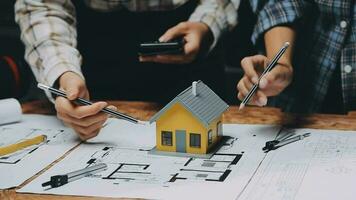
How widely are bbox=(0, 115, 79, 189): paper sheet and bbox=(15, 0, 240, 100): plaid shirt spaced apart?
0.09 metres

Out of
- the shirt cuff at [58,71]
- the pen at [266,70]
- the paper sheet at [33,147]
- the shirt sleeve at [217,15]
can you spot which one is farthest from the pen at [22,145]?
the shirt sleeve at [217,15]

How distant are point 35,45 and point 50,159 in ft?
1.16

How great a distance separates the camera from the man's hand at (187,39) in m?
1.30

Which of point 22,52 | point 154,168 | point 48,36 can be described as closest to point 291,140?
point 154,168

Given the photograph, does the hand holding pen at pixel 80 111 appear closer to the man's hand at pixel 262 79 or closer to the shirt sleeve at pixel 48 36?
the shirt sleeve at pixel 48 36

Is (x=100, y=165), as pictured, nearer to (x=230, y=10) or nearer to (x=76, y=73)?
(x=76, y=73)

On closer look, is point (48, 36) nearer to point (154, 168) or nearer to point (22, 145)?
point (22, 145)

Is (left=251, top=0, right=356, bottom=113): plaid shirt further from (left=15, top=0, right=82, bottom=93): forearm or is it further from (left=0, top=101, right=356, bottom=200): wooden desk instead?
(left=15, top=0, right=82, bottom=93): forearm

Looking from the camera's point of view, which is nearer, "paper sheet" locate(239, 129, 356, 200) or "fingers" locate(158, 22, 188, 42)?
"paper sheet" locate(239, 129, 356, 200)

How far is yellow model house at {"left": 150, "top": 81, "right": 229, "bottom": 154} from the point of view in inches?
41.9

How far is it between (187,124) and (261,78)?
180 mm

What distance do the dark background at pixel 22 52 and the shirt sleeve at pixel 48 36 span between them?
0.18 m

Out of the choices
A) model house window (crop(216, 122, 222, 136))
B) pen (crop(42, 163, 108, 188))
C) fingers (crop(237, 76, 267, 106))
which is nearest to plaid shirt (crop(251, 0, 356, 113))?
fingers (crop(237, 76, 267, 106))

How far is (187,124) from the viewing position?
1.07m
